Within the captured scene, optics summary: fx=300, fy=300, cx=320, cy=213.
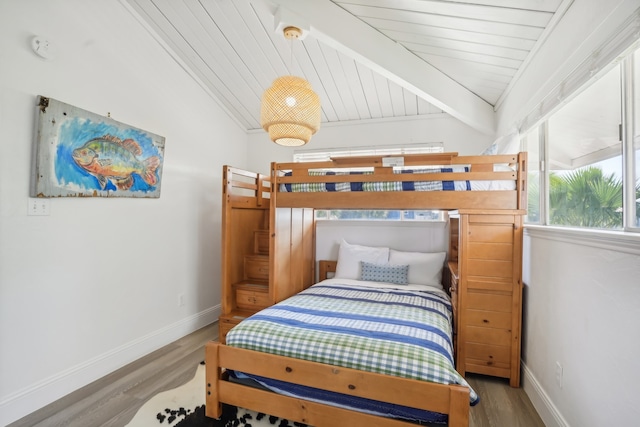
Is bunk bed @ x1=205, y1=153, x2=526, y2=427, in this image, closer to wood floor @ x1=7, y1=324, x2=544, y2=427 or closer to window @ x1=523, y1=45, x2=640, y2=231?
window @ x1=523, y1=45, x2=640, y2=231

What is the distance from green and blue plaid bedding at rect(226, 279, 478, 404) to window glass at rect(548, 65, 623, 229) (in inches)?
39.9

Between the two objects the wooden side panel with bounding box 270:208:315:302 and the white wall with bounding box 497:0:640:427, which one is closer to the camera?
the white wall with bounding box 497:0:640:427

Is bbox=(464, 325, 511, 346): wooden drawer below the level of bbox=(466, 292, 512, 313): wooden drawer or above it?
below

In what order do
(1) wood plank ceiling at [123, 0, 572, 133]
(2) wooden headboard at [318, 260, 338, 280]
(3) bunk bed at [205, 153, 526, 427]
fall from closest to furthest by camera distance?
(3) bunk bed at [205, 153, 526, 427], (1) wood plank ceiling at [123, 0, 572, 133], (2) wooden headboard at [318, 260, 338, 280]

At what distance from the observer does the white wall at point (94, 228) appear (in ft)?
5.90

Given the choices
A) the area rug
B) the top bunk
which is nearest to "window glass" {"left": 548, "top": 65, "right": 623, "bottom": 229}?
the top bunk

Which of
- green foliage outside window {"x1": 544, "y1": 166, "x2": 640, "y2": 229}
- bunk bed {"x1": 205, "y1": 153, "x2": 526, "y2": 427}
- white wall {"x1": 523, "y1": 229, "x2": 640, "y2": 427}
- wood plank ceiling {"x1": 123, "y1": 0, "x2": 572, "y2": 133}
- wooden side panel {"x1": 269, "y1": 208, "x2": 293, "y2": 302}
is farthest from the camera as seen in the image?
wooden side panel {"x1": 269, "y1": 208, "x2": 293, "y2": 302}

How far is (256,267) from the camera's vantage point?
3.15m

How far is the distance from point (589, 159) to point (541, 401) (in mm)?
1456

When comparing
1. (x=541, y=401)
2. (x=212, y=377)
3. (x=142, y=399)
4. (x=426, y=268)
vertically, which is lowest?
(x=142, y=399)

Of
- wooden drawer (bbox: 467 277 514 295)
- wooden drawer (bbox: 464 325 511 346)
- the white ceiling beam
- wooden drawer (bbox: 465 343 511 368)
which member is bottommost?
wooden drawer (bbox: 465 343 511 368)

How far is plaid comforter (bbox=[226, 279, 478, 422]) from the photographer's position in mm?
1519

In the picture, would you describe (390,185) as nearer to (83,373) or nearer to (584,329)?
(584,329)

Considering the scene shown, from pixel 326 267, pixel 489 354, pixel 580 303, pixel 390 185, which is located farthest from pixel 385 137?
pixel 580 303
